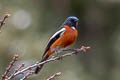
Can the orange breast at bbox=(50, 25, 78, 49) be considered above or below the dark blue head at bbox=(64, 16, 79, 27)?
below

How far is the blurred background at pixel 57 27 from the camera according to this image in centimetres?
1159

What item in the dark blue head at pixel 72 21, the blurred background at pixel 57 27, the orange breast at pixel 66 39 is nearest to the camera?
the orange breast at pixel 66 39

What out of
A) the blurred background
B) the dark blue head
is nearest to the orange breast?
the dark blue head

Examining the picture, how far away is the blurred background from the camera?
1159cm

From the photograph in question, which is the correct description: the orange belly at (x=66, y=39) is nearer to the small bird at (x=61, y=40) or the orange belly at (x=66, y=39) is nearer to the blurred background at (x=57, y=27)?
the small bird at (x=61, y=40)

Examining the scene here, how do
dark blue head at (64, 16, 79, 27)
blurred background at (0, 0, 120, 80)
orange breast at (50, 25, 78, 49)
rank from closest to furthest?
1. orange breast at (50, 25, 78, 49)
2. dark blue head at (64, 16, 79, 27)
3. blurred background at (0, 0, 120, 80)

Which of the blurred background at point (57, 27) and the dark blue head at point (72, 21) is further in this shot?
the blurred background at point (57, 27)

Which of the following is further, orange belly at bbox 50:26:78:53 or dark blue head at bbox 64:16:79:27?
dark blue head at bbox 64:16:79:27

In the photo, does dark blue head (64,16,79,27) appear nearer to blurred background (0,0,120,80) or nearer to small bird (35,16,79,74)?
small bird (35,16,79,74)

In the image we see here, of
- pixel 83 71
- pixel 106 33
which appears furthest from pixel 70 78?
pixel 106 33

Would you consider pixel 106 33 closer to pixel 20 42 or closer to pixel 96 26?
pixel 96 26

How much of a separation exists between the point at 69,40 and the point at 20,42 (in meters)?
6.18

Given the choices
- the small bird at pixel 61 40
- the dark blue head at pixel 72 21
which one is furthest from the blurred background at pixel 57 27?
the small bird at pixel 61 40

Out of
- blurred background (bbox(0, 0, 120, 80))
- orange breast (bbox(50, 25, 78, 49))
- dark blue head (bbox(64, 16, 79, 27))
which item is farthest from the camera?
blurred background (bbox(0, 0, 120, 80))
